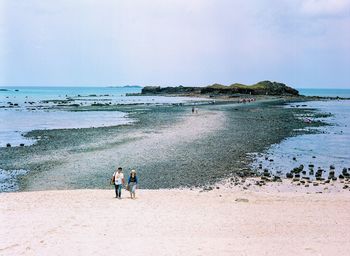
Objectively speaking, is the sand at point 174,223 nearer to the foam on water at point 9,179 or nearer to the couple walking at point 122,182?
the couple walking at point 122,182

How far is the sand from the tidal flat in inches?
146

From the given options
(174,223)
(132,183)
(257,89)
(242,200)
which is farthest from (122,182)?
(257,89)

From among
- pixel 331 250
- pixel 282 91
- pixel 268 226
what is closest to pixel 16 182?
pixel 268 226

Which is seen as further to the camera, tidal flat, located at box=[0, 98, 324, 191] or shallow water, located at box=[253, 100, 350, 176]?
shallow water, located at box=[253, 100, 350, 176]

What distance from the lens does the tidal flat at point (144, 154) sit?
25.8 metres

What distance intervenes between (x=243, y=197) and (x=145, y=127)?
30791 mm

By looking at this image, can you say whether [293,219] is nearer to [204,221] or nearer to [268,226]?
[268,226]

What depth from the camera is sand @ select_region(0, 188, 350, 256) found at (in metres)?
14.0

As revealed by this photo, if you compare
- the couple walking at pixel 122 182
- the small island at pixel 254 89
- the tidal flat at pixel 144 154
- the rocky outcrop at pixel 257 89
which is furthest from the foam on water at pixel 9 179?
the rocky outcrop at pixel 257 89

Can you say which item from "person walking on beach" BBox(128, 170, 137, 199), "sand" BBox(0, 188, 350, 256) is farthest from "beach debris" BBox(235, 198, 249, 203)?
"person walking on beach" BBox(128, 170, 137, 199)

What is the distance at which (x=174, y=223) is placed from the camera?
16.6m

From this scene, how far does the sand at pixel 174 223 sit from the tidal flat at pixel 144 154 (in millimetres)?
3707

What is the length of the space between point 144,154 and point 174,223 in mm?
Answer: 16740

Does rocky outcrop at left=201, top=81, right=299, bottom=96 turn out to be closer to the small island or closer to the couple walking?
the small island
